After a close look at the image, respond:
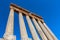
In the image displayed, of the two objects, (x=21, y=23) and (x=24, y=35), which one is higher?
(x=21, y=23)

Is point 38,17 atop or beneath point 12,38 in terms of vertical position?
atop

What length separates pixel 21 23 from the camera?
26.3ft

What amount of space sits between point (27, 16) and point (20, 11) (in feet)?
2.06

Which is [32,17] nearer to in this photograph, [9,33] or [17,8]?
[17,8]

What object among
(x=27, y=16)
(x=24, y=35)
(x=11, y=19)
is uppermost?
(x=27, y=16)

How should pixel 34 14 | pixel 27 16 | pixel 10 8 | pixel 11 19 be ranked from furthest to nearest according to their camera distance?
pixel 34 14, pixel 27 16, pixel 10 8, pixel 11 19

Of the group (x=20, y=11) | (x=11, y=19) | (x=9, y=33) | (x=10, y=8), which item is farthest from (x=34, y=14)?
(x=9, y=33)

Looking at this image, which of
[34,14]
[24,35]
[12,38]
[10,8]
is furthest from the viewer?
[34,14]

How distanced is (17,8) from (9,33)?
334 centimetres

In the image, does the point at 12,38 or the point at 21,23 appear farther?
the point at 21,23

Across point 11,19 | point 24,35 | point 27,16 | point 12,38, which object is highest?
point 27,16

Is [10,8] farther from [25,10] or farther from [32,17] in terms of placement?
A: [32,17]

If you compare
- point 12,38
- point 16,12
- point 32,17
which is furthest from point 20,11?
point 12,38

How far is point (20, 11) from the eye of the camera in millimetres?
9383
